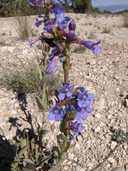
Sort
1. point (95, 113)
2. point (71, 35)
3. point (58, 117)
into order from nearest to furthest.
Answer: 1. point (71, 35)
2. point (58, 117)
3. point (95, 113)

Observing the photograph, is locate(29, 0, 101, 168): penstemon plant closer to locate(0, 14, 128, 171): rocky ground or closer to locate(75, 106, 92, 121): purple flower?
locate(75, 106, 92, 121): purple flower

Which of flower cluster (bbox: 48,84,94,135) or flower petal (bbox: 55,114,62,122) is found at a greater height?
flower cluster (bbox: 48,84,94,135)

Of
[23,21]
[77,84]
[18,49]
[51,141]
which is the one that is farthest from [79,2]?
[51,141]

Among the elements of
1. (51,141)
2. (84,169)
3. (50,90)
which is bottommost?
(84,169)

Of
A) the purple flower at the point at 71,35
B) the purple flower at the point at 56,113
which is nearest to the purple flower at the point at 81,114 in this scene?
the purple flower at the point at 56,113

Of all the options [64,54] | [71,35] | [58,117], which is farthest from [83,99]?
[71,35]

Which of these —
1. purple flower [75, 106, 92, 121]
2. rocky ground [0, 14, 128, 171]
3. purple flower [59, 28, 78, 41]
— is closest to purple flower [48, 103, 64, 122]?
purple flower [75, 106, 92, 121]

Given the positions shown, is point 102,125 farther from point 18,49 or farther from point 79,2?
point 79,2

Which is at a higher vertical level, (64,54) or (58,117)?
(64,54)

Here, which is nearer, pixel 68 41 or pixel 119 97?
pixel 68 41

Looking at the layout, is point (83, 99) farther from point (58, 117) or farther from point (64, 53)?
point (64, 53)

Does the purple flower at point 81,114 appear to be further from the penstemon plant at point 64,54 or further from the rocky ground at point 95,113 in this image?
the rocky ground at point 95,113
